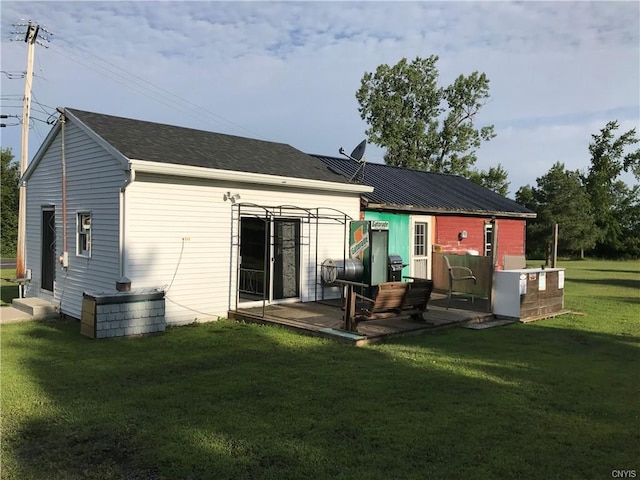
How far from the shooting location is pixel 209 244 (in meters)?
10.1

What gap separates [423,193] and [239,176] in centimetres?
790

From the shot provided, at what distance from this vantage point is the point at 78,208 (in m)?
10.4

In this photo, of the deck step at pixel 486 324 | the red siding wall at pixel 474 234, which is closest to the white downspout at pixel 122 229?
the deck step at pixel 486 324

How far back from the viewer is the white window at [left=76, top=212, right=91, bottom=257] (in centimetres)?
1013

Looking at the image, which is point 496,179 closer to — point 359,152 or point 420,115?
point 420,115

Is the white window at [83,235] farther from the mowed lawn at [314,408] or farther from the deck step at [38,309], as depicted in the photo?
the mowed lawn at [314,408]

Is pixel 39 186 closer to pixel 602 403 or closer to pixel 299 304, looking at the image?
pixel 299 304

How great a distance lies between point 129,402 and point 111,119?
7854 millimetres

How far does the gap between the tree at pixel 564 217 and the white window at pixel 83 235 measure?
1533 inches

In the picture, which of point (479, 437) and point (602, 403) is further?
point (602, 403)

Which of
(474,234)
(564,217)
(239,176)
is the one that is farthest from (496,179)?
(239,176)

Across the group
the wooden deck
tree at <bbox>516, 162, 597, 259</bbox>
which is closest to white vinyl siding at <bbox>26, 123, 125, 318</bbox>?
the wooden deck

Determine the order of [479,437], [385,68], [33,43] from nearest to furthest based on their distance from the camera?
[479,437]
[33,43]
[385,68]

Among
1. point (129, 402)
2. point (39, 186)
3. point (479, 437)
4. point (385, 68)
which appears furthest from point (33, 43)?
point (385, 68)
